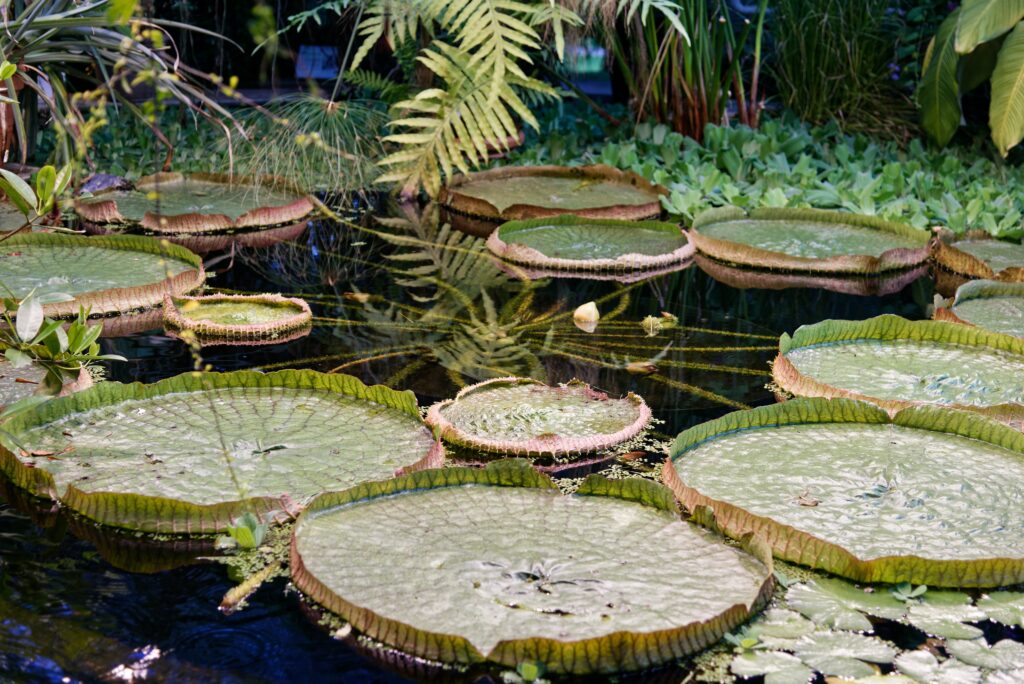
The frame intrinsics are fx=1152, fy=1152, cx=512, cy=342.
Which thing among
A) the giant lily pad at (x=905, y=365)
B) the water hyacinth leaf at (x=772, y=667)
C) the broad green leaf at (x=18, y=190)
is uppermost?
the broad green leaf at (x=18, y=190)

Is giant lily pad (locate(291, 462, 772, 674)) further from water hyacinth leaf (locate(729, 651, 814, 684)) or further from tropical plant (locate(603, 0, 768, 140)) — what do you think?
tropical plant (locate(603, 0, 768, 140))

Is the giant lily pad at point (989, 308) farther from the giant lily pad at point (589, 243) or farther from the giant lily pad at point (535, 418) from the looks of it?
the giant lily pad at point (535, 418)

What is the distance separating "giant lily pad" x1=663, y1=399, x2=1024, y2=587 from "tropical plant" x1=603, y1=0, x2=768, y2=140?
11.7 feet

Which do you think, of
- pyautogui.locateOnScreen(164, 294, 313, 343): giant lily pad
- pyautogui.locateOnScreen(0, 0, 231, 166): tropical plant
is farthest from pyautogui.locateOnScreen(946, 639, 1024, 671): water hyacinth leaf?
pyautogui.locateOnScreen(0, 0, 231, 166): tropical plant

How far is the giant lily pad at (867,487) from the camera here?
221 centimetres

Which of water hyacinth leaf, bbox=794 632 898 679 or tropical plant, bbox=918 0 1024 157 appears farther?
tropical plant, bbox=918 0 1024 157

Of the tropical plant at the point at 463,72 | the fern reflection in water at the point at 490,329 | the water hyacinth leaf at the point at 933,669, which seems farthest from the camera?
the tropical plant at the point at 463,72

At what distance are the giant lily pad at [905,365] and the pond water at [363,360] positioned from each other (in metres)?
0.15

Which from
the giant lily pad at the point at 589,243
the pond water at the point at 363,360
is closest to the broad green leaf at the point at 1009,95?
the pond water at the point at 363,360

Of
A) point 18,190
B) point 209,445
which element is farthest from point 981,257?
point 18,190

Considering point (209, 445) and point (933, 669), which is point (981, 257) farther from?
point (209, 445)

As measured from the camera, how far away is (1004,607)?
6.98 feet

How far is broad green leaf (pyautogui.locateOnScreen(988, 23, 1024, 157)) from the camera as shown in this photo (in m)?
5.49

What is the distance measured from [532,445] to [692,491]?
0.46 meters
